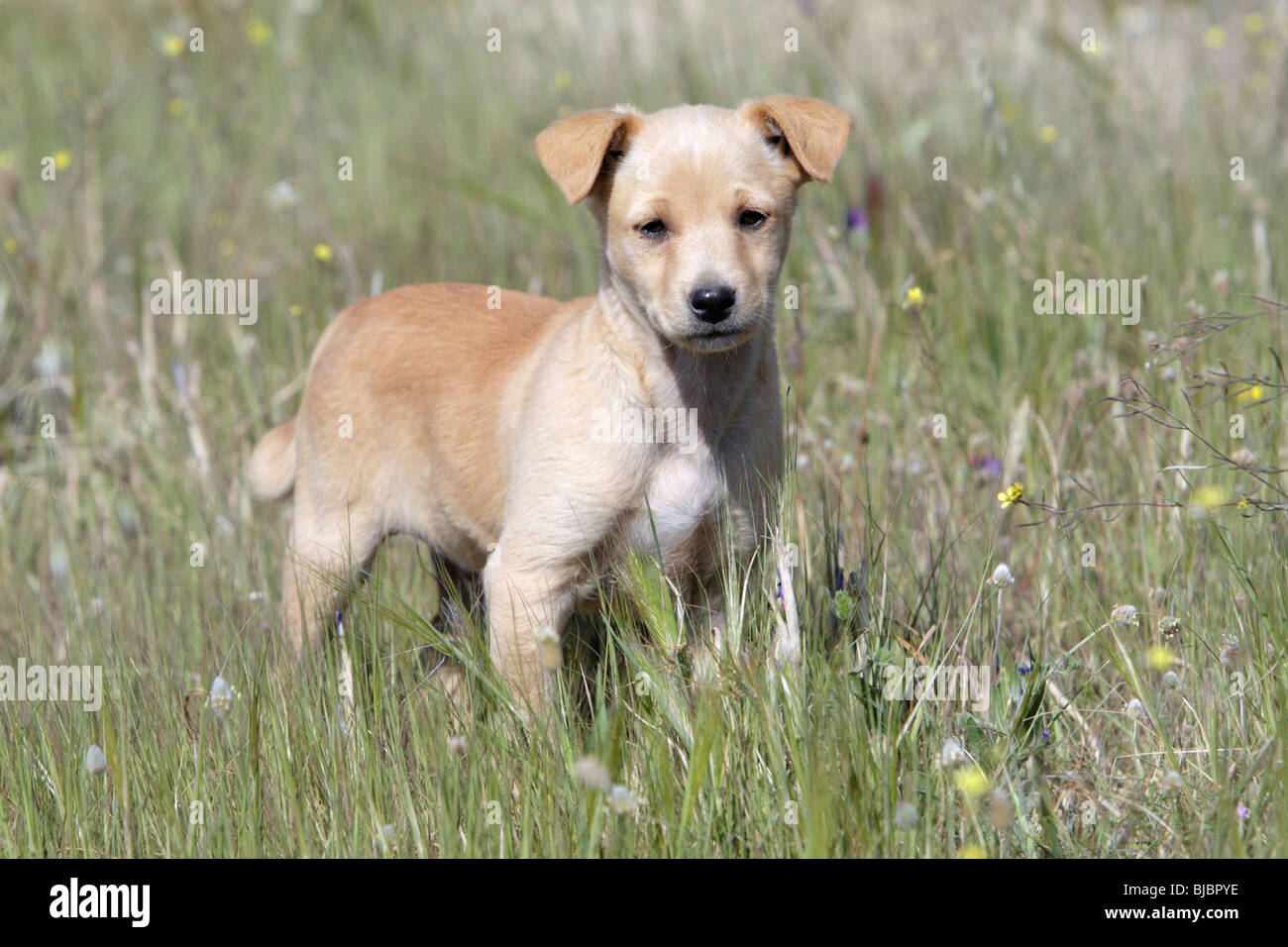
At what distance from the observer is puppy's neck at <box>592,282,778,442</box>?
3355 millimetres

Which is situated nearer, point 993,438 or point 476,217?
point 993,438

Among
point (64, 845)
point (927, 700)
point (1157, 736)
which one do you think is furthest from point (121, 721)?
point (1157, 736)

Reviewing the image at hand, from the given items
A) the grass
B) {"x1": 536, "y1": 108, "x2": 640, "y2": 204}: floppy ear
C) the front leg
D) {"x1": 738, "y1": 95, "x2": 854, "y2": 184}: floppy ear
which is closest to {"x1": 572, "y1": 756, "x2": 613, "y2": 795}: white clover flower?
the grass

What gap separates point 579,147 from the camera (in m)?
3.28

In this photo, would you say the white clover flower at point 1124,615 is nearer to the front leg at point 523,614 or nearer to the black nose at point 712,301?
the black nose at point 712,301

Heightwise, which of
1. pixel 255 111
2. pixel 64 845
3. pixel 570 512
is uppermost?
pixel 255 111

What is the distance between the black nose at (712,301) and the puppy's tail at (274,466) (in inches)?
69.4

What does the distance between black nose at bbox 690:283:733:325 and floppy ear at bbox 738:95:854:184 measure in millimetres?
447

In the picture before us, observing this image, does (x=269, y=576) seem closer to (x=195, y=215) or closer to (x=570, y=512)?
(x=570, y=512)

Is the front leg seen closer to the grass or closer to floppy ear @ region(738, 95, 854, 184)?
the grass

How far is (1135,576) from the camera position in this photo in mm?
3611

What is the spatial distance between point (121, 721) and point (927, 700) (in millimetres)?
1735

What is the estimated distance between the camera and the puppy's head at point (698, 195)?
3.09 metres

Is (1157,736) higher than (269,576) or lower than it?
lower
